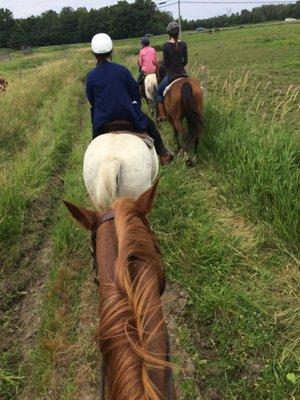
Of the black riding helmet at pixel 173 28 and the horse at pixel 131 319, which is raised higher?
the black riding helmet at pixel 173 28

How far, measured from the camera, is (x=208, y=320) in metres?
3.43

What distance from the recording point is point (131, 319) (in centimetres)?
142

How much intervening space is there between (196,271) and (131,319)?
8.40 feet

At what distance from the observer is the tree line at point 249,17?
84.8 meters

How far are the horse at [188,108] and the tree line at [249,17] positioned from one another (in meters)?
86.7

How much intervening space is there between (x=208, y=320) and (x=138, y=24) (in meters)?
71.6

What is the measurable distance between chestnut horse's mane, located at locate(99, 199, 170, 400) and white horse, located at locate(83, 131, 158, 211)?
4.17 feet

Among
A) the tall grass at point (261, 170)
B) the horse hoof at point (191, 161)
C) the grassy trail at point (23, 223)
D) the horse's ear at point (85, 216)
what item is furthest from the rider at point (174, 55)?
the horse's ear at point (85, 216)

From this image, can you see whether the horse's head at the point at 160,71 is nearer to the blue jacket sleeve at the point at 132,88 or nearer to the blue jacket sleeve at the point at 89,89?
the blue jacket sleeve at the point at 132,88

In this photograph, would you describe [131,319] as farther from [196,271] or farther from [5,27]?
[5,27]

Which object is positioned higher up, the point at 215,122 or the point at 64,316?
the point at 215,122

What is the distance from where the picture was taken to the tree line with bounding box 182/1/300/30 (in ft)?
278

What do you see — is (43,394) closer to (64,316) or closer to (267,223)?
(64,316)

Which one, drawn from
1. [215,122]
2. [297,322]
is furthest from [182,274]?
[215,122]
